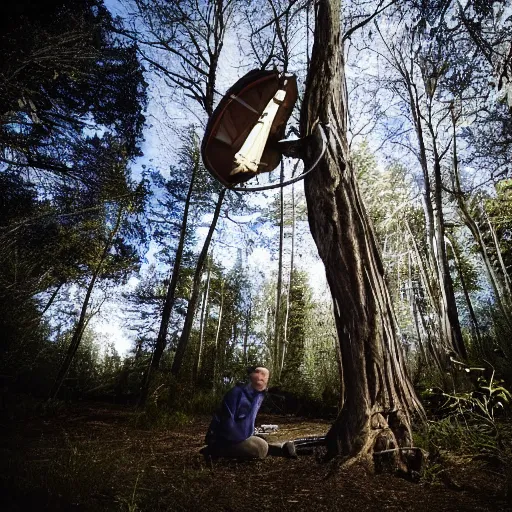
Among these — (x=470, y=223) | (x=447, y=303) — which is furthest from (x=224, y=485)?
(x=470, y=223)

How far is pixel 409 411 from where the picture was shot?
2527mm

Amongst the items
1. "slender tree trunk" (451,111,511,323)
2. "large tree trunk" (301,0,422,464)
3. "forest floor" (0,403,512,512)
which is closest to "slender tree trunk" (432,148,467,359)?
"slender tree trunk" (451,111,511,323)

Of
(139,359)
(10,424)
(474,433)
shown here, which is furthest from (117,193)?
(139,359)

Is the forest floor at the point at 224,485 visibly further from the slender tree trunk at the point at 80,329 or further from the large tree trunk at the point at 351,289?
the slender tree trunk at the point at 80,329

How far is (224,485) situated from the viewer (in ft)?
6.94

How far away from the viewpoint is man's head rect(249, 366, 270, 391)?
3104mm

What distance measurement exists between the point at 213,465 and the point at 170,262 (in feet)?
45.6

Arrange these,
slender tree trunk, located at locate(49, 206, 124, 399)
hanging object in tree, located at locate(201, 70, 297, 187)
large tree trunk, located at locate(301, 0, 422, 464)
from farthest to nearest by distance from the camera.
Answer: slender tree trunk, located at locate(49, 206, 124, 399) < hanging object in tree, located at locate(201, 70, 297, 187) < large tree trunk, located at locate(301, 0, 422, 464)

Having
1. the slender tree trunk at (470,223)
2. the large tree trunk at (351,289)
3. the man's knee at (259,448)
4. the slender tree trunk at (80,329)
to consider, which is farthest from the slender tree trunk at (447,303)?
the slender tree trunk at (80,329)

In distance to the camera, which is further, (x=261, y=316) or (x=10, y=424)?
(x=261, y=316)

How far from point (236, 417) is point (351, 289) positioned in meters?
1.69

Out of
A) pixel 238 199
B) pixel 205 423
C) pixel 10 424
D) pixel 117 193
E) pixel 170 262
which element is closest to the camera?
pixel 10 424

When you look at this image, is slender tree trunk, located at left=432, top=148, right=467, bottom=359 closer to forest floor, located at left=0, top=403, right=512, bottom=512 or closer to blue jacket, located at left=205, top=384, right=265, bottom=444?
forest floor, located at left=0, top=403, right=512, bottom=512

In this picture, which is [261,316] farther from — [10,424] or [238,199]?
[10,424]
